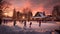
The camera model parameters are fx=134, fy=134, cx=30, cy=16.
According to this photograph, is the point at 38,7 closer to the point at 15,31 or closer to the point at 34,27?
the point at 34,27

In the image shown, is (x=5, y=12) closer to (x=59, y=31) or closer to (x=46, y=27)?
(x=46, y=27)

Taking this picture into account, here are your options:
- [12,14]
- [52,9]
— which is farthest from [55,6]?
[12,14]

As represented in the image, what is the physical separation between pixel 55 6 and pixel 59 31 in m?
0.64

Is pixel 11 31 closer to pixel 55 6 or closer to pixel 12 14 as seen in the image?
pixel 12 14

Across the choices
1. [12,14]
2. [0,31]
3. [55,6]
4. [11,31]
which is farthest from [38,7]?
[0,31]

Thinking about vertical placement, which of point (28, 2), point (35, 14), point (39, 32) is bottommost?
point (39, 32)

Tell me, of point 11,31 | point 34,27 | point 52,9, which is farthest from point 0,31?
point 52,9

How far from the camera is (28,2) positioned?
3383 millimetres

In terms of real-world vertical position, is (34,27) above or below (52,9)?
below

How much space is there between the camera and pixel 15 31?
3.29 m

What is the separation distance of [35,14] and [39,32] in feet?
1.50

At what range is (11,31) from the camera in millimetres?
3291

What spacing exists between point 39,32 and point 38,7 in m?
0.63

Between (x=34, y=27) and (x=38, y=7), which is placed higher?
(x=38, y=7)
